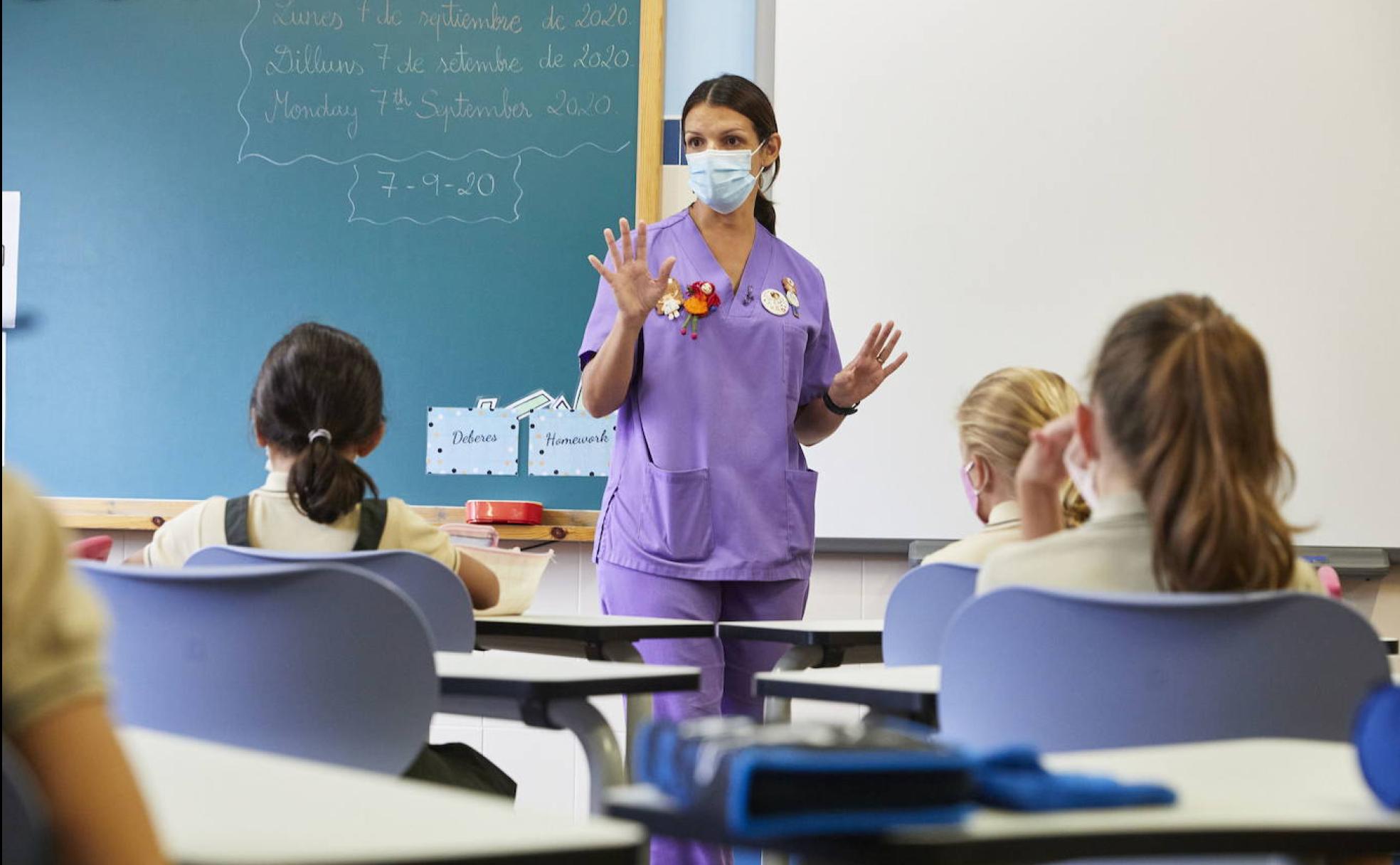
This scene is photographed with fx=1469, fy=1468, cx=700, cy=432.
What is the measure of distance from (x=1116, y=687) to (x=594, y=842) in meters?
0.61

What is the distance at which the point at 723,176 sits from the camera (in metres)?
2.98

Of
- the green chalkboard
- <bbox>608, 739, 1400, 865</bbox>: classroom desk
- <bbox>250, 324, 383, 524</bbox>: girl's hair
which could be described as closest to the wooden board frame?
the green chalkboard

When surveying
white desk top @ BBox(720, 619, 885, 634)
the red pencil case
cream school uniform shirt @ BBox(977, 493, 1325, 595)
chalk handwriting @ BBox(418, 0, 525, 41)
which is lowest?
white desk top @ BBox(720, 619, 885, 634)

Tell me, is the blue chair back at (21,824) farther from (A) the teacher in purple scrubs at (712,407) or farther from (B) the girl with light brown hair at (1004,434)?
(A) the teacher in purple scrubs at (712,407)

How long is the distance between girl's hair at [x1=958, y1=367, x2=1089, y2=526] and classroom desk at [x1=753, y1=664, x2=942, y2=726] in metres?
0.61

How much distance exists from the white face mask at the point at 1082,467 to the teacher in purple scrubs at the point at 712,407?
3.96 ft

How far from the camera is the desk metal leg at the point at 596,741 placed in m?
1.65

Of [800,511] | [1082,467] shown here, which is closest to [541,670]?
[1082,467]

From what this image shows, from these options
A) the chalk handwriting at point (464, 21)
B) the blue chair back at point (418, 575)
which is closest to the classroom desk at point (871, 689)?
the blue chair back at point (418, 575)

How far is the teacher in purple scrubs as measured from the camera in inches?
111

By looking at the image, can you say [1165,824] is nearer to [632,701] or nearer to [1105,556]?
[1105,556]

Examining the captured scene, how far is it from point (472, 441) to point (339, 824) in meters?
3.16

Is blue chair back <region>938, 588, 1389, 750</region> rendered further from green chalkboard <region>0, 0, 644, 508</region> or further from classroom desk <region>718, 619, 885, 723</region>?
green chalkboard <region>0, 0, 644, 508</region>

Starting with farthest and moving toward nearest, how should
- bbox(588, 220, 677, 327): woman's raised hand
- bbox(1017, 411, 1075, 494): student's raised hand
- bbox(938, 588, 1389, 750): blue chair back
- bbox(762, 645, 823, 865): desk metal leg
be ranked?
bbox(588, 220, 677, 327): woman's raised hand < bbox(762, 645, 823, 865): desk metal leg < bbox(1017, 411, 1075, 494): student's raised hand < bbox(938, 588, 1389, 750): blue chair back
